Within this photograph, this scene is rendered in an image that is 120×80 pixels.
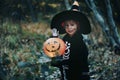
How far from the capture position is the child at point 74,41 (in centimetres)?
439

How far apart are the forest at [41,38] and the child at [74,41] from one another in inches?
37.3

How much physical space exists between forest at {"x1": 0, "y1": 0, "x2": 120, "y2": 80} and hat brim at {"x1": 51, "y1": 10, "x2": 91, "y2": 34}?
3.27ft

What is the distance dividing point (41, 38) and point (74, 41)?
14.3 ft

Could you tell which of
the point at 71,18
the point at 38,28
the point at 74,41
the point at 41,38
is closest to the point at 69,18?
the point at 71,18

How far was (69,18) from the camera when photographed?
4422mm

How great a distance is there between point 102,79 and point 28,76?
135 centimetres

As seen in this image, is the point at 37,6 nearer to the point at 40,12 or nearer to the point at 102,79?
the point at 40,12

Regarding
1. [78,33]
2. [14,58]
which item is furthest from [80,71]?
[14,58]

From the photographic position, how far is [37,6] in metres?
Result: 10.1

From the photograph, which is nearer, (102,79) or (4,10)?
(102,79)

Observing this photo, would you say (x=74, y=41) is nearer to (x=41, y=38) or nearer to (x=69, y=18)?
(x=69, y=18)

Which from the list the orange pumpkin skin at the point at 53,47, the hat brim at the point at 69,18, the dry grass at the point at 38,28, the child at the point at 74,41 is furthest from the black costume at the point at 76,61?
the dry grass at the point at 38,28

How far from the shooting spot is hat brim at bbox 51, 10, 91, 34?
4375mm

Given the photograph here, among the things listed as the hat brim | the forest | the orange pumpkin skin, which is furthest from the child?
the forest
